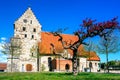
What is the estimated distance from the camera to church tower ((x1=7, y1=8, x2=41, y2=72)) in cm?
7888

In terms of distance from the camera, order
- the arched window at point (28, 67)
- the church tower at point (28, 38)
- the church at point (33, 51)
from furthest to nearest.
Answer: the arched window at point (28, 67) < the church tower at point (28, 38) < the church at point (33, 51)

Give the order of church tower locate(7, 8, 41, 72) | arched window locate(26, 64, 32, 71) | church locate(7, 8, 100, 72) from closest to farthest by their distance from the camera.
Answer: church locate(7, 8, 100, 72) → church tower locate(7, 8, 41, 72) → arched window locate(26, 64, 32, 71)

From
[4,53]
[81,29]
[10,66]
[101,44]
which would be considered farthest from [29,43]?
[81,29]

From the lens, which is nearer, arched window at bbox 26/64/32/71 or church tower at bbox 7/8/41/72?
church tower at bbox 7/8/41/72

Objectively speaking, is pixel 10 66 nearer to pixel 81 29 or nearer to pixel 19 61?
pixel 19 61

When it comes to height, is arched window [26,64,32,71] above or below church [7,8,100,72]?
below

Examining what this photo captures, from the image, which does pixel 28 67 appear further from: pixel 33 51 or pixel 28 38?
pixel 28 38

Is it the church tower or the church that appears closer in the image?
the church

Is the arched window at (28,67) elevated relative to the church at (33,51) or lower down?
lower down

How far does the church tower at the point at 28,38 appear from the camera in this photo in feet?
259

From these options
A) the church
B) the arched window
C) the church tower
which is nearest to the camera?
the church

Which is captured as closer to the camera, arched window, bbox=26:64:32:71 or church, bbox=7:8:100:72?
church, bbox=7:8:100:72

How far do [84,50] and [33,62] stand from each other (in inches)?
683

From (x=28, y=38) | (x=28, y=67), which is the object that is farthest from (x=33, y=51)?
(x=28, y=38)
